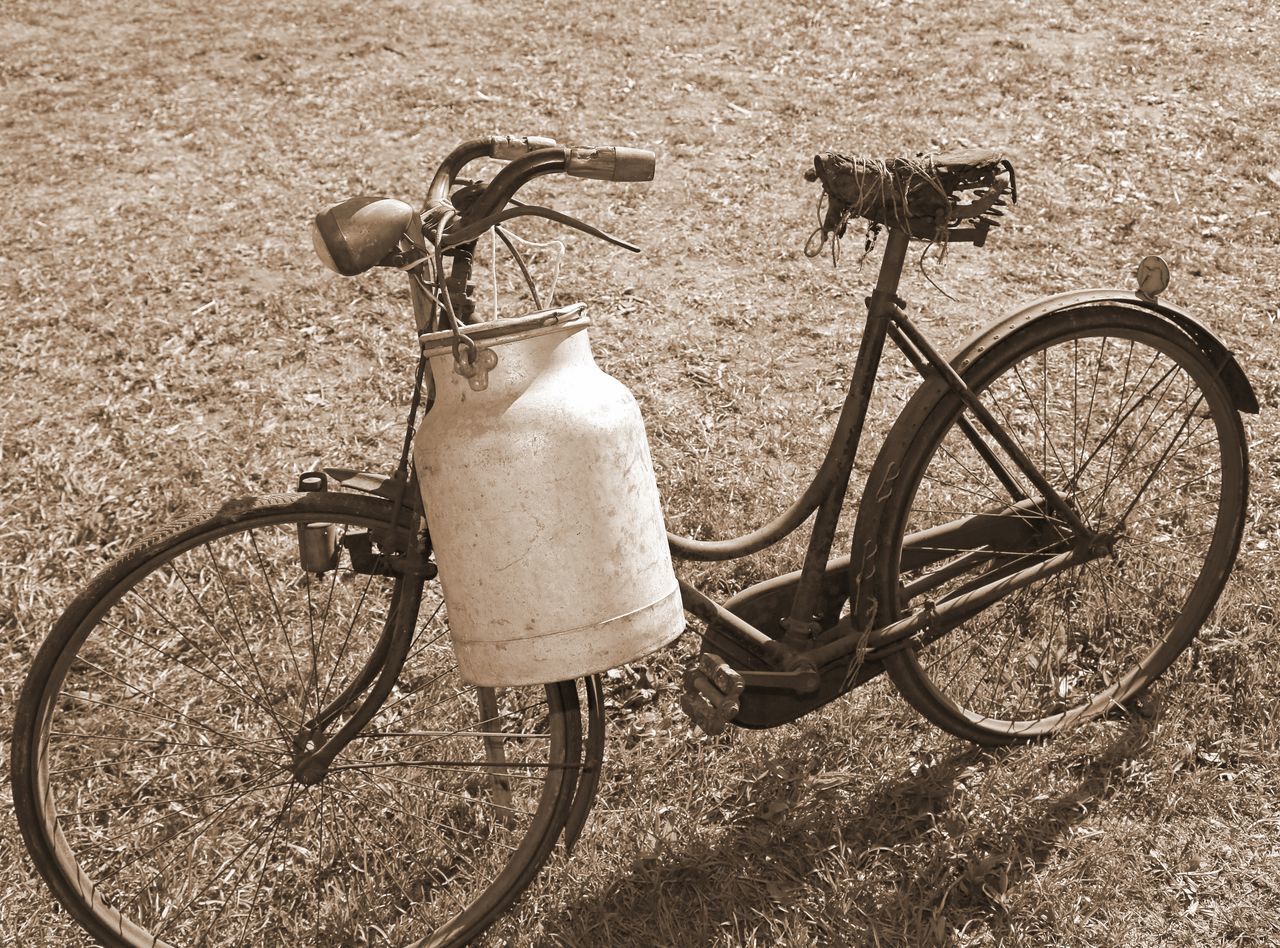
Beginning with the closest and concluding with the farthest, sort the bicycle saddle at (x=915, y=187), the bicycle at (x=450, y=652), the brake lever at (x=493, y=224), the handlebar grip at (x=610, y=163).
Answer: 1. the brake lever at (x=493, y=224)
2. the handlebar grip at (x=610, y=163)
3. the bicycle at (x=450, y=652)
4. the bicycle saddle at (x=915, y=187)

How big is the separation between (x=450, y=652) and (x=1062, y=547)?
6.43 feet

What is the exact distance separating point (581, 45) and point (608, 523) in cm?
767

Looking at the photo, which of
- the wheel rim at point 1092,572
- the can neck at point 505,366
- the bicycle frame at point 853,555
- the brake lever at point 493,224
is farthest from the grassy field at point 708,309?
the brake lever at point 493,224

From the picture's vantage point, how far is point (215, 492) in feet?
15.0

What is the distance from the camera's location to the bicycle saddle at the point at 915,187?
8.82ft

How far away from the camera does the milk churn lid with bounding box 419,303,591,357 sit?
216 cm

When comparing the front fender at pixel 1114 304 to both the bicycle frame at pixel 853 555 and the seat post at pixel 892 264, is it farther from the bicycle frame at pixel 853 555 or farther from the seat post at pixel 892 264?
the seat post at pixel 892 264

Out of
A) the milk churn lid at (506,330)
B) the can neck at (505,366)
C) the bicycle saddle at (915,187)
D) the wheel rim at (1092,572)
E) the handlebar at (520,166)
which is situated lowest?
the wheel rim at (1092,572)

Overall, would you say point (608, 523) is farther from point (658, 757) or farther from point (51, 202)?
point (51, 202)

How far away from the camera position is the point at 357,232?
2025mm

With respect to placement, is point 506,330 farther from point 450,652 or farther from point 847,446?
point 450,652

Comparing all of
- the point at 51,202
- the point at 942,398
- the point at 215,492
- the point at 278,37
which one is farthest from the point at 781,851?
the point at 278,37

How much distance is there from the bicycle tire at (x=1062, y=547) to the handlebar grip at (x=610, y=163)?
996mm

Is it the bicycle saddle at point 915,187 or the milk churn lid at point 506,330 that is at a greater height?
the bicycle saddle at point 915,187
